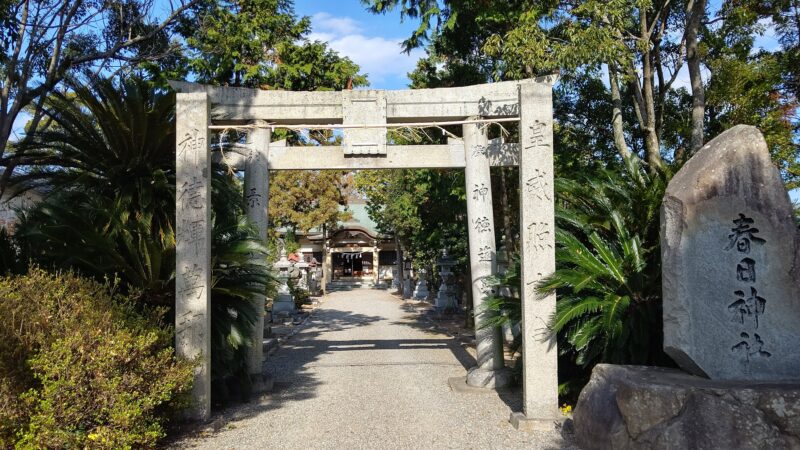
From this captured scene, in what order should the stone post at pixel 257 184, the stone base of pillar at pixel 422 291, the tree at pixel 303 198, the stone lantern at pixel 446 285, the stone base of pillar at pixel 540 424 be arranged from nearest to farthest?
the stone base of pillar at pixel 540 424
the stone post at pixel 257 184
the stone lantern at pixel 446 285
the stone base of pillar at pixel 422 291
the tree at pixel 303 198

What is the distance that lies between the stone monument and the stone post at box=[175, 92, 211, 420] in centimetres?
412

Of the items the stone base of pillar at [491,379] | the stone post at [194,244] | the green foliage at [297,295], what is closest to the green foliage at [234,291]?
the stone post at [194,244]

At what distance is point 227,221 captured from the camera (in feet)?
25.1

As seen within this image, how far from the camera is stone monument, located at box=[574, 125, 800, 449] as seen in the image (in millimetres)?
4559

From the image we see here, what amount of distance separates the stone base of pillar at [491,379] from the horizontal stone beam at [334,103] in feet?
12.2

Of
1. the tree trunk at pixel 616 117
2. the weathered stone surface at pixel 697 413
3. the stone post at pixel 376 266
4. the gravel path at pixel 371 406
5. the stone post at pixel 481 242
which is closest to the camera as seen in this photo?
the weathered stone surface at pixel 697 413

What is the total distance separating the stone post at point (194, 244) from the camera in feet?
20.9

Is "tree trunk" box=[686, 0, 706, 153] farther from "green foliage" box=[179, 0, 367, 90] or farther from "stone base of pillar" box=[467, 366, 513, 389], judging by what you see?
"green foliage" box=[179, 0, 367, 90]

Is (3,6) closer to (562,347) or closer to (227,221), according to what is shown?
(227,221)

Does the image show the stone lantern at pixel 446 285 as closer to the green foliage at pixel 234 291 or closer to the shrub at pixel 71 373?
the green foliage at pixel 234 291

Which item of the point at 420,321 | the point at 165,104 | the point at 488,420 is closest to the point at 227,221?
the point at 165,104

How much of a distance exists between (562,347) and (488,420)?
1237mm

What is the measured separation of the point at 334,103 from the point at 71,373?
5.07 meters

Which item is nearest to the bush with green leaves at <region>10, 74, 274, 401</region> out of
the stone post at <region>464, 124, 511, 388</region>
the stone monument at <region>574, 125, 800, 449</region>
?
the stone post at <region>464, 124, 511, 388</region>
